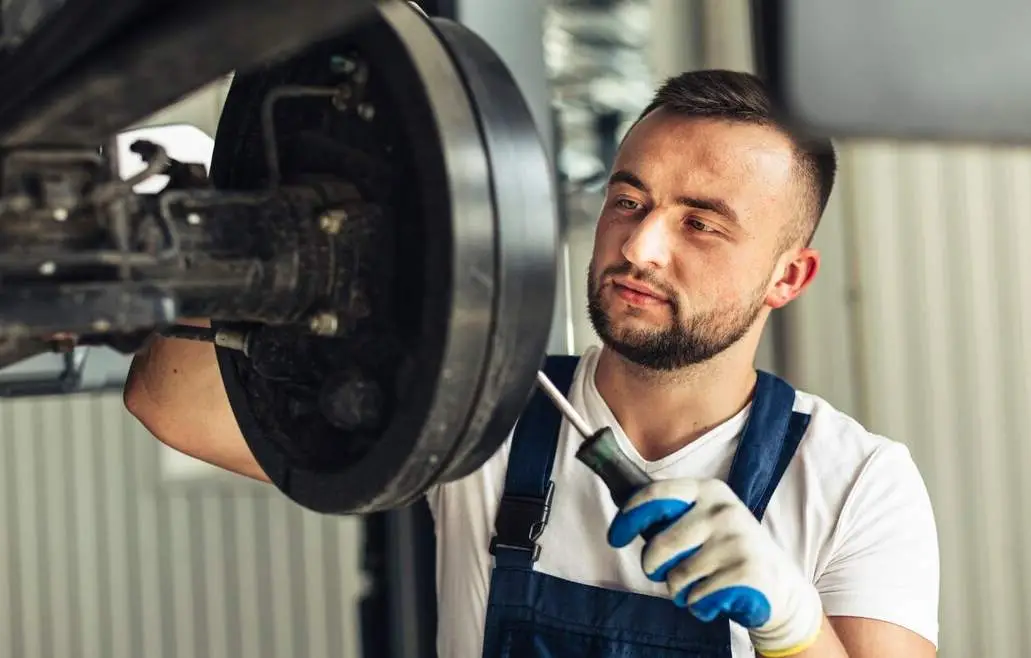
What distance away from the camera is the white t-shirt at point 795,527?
4.19ft

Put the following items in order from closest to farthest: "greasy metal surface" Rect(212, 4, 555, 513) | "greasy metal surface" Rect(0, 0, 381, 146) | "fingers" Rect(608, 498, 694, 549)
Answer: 1. "greasy metal surface" Rect(0, 0, 381, 146)
2. "greasy metal surface" Rect(212, 4, 555, 513)
3. "fingers" Rect(608, 498, 694, 549)

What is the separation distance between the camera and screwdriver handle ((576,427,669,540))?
3.54ft

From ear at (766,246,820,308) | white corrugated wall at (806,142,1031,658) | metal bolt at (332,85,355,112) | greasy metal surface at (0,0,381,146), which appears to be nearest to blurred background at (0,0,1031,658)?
white corrugated wall at (806,142,1031,658)

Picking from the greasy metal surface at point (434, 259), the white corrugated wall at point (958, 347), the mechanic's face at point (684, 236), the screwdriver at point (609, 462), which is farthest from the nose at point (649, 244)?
the white corrugated wall at point (958, 347)

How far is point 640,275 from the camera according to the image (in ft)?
4.27

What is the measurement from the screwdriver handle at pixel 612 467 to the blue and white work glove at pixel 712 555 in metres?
0.01

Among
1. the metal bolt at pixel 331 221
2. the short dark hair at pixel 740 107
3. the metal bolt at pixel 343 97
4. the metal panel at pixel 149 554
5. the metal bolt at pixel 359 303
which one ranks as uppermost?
the short dark hair at pixel 740 107

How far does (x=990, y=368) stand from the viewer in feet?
9.74

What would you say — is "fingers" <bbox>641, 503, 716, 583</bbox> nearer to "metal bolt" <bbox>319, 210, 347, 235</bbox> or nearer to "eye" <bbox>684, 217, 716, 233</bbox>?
"eye" <bbox>684, 217, 716, 233</bbox>

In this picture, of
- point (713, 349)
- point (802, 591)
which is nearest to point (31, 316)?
point (802, 591)

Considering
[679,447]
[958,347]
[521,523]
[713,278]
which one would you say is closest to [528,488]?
[521,523]

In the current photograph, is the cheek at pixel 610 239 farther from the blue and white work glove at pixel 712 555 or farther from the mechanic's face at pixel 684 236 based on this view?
the blue and white work glove at pixel 712 555

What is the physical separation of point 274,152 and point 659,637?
0.72 m

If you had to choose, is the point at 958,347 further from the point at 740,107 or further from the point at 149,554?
the point at 149,554
